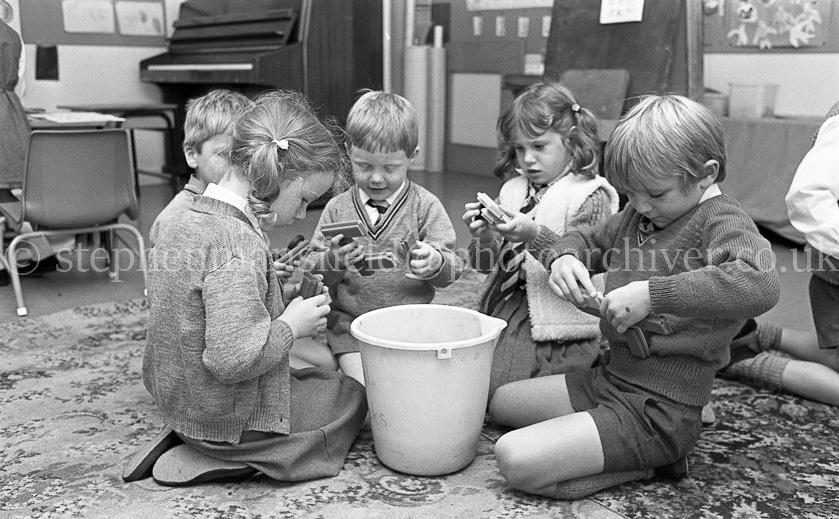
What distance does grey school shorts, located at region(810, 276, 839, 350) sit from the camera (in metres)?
1.89

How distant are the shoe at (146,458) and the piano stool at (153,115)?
3124 millimetres

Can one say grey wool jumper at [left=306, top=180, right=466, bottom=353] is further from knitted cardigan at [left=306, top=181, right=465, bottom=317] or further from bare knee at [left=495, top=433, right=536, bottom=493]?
bare knee at [left=495, top=433, right=536, bottom=493]

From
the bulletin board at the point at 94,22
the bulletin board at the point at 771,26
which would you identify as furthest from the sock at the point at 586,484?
the bulletin board at the point at 94,22

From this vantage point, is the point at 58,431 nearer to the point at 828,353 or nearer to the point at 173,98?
the point at 828,353

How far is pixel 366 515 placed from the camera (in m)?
1.35

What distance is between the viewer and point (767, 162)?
3.79 meters

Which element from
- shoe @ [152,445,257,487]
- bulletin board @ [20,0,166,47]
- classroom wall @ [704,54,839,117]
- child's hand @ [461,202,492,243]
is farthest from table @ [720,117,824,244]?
bulletin board @ [20,0,166,47]

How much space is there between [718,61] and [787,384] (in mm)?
2999

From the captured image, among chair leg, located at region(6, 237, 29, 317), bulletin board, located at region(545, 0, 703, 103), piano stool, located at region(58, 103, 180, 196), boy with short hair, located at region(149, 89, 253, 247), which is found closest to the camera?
boy with short hair, located at region(149, 89, 253, 247)

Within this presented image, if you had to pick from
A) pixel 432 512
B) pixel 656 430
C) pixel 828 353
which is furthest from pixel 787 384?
pixel 432 512

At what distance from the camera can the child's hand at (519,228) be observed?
5.41 feet

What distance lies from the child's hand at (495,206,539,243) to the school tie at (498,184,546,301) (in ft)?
0.60

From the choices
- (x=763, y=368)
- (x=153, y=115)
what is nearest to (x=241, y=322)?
(x=763, y=368)

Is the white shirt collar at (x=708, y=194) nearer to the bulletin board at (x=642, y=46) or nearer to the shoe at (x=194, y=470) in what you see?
the shoe at (x=194, y=470)
